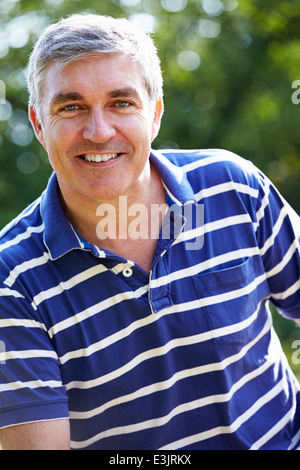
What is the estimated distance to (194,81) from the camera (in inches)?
227

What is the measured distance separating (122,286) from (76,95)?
46 centimetres

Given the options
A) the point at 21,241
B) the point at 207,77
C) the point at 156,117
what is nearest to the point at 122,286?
the point at 21,241

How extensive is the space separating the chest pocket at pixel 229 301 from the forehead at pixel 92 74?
514 millimetres

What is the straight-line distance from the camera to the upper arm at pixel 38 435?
1406mm

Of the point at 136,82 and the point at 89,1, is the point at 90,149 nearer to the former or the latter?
the point at 136,82

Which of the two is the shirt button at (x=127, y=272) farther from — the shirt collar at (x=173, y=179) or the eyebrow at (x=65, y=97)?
the eyebrow at (x=65, y=97)

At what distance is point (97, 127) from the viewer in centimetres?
148

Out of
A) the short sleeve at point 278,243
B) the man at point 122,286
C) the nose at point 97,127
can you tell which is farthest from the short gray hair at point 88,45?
the short sleeve at point 278,243

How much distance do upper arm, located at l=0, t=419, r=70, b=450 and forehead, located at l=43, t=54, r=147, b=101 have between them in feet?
2.51

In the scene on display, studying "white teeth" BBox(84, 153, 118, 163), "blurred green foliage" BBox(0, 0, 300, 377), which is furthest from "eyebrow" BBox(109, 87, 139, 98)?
"blurred green foliage" BBox(0, 0, 300, 377)

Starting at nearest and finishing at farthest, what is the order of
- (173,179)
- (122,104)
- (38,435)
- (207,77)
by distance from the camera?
(38,435), (122,104), (173,179), (207,77)

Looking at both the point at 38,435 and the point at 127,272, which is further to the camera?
the point at 127,272

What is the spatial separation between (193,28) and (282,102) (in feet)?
3.82

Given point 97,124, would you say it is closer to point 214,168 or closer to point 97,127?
point 97,127
